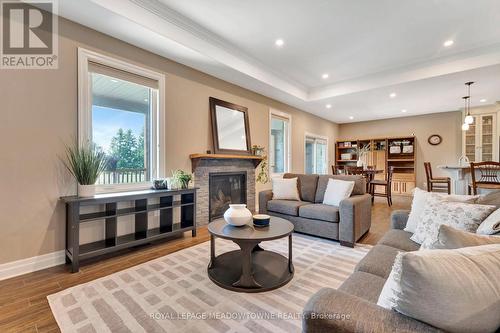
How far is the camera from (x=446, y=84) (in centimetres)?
456

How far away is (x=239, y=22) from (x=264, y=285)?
10.2 ft

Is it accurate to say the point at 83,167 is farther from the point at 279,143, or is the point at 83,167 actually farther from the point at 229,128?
the point at 279,143

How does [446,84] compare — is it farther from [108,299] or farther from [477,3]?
[108,299]

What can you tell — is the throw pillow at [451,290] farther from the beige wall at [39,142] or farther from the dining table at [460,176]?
the dining table at [460,176]

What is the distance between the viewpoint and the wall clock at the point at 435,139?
7.21 meters

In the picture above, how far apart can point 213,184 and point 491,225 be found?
3.53 metres

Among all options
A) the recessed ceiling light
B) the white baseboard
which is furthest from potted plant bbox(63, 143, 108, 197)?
the recessed ceiling light

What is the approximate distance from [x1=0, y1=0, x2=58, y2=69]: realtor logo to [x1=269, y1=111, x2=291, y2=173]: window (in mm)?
4081

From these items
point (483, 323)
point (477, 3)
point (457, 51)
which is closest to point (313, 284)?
point (483, 323)

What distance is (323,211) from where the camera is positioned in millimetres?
3209

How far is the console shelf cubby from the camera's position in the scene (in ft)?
7.69

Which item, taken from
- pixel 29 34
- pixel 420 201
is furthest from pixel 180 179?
pixel 420 201

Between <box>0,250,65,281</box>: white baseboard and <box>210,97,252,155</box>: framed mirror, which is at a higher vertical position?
<box>210,97,252,155</box>: framed mirror

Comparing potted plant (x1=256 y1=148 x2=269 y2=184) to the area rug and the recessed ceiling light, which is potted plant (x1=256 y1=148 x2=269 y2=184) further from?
the recessed ceiling light
